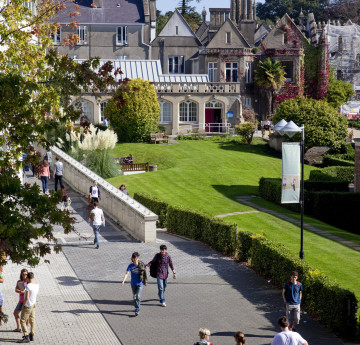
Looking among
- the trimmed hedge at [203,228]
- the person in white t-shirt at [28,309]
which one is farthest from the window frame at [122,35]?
the person in white t-shirt at [28,309]

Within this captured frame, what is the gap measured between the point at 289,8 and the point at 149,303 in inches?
4583

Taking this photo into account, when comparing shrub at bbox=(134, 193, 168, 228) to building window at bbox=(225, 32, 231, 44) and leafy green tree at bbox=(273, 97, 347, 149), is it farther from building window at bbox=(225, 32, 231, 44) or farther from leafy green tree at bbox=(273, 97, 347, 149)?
building window at bbox=(225, 32, 231, 44)

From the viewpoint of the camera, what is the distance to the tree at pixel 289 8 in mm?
126062

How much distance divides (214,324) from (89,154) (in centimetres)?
2258

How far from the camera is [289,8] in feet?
417

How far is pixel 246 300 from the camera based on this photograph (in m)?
17.8

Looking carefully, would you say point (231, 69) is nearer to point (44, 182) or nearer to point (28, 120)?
point (44, 182)

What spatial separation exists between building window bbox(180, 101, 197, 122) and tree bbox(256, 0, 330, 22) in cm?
7482

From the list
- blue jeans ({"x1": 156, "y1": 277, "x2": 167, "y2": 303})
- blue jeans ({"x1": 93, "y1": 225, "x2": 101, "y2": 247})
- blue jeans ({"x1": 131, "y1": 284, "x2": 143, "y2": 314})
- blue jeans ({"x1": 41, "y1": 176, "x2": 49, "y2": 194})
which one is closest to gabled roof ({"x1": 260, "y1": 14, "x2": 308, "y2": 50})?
blue jeans ({"x1": 41, "y1": 176, "x2": 49, "y2": 194})

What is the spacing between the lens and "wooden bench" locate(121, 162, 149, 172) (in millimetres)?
41884

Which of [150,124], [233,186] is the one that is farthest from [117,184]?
[150,124]

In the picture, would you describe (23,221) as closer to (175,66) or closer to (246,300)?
(246,300)

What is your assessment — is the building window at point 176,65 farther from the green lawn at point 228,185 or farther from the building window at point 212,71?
the green lawn at point 228,185

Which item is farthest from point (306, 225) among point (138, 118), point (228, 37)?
point (228, 37)
